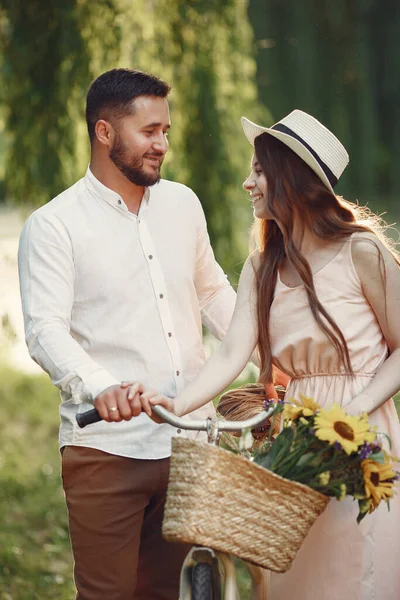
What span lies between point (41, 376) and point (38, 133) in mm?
5249

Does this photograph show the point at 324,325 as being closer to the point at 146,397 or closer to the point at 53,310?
the point at 146,397

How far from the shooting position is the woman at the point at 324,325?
2.99 m

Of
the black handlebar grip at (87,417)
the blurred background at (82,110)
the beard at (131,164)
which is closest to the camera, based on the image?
the black handlebar grip at (87,417)

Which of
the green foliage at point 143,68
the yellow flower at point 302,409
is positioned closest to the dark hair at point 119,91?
the yellow flower at point 302,409

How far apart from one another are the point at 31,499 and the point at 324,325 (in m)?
4.48

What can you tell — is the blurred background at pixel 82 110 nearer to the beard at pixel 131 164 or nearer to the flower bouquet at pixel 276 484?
the beard at pixel 131 164

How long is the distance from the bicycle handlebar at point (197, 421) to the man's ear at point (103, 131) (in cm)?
106

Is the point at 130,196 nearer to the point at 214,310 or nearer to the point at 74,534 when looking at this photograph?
the point at 214,310

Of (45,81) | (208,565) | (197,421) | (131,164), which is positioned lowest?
(208,565)

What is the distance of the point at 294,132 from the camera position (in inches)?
121

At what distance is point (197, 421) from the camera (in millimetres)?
2715

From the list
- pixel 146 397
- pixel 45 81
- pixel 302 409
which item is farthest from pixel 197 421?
pixel 45 81

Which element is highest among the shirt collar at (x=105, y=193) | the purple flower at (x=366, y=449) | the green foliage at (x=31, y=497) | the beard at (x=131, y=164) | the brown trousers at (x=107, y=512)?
the beard at (x=131, y=164)

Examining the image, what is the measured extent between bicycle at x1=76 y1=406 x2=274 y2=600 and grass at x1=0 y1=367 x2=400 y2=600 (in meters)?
2.51
